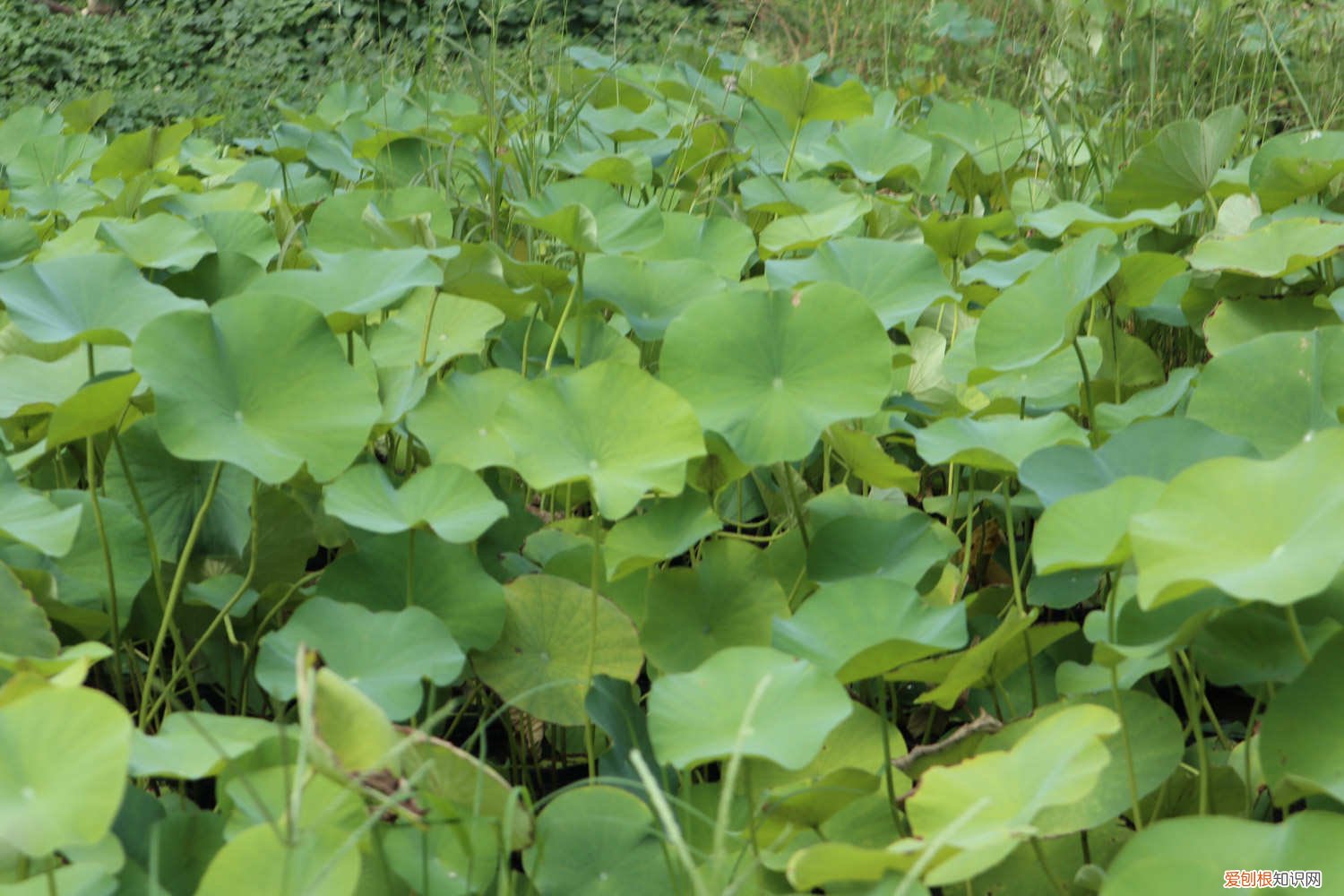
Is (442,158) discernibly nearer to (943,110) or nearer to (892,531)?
(943,110)

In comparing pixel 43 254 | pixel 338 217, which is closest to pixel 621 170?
pixel 338 217

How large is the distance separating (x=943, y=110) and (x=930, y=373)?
0.85 meters

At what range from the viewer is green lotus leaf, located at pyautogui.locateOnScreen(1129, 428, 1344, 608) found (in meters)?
0.57

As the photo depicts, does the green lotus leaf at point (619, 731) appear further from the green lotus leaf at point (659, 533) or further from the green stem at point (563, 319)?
the green stem at point (563, 319)

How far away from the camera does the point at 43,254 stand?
4.18 ft

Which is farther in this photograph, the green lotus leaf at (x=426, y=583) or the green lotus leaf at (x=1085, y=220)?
the green lotus leaf at (x=1085, y=220)

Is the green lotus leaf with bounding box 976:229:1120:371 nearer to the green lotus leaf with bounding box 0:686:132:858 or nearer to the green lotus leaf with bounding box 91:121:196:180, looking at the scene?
the green lotus leaf with bounding box 0:686:132:858

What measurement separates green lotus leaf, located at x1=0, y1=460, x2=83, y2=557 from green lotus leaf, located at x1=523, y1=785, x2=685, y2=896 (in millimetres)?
338

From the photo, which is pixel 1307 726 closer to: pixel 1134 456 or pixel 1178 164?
pixel 1134 456

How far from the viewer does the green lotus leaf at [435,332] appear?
104 cm

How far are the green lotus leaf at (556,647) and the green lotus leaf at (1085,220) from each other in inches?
26.1

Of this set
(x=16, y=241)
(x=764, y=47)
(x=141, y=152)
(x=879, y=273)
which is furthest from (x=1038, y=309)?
(x=764, y=47)

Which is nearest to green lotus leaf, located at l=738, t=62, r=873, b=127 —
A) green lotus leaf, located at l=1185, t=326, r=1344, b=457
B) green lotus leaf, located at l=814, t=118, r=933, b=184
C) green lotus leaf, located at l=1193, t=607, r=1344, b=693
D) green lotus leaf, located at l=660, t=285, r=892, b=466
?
green lotus leaf, located at l=814, t=118, r=933, b=184

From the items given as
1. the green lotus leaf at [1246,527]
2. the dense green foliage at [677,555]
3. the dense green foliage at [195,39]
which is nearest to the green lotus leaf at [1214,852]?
the dense green foliage at [677,555]
